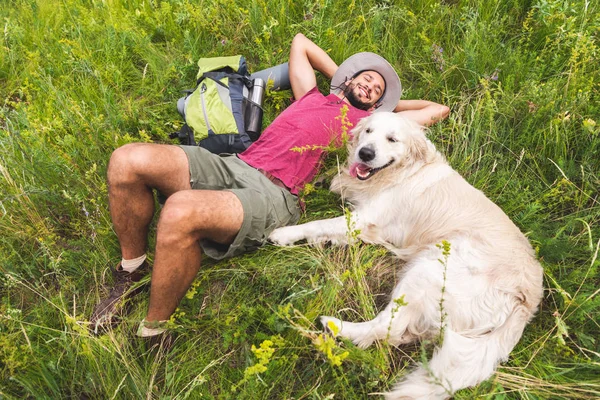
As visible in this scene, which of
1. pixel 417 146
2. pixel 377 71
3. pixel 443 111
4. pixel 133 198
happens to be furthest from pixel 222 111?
pixel 443 111

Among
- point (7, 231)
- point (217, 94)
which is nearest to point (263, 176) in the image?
point (217, 94)

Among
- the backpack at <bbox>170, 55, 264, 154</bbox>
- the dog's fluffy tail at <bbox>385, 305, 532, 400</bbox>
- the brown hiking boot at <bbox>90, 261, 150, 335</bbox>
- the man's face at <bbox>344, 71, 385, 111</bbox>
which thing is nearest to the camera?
the dog's fluffy tail at <bbox>385, 305, 532, 400</bbox>

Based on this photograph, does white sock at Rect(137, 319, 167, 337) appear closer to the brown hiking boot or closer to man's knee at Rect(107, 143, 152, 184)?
the brown hiking boot

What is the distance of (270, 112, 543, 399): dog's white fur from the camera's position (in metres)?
2.12

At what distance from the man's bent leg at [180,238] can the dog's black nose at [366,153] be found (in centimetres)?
106

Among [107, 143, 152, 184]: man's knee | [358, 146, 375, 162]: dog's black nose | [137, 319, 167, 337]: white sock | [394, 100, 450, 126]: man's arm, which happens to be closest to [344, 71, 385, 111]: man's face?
[394, 100, 450, 126]: man's arm

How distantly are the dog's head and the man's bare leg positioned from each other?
128 centimetres

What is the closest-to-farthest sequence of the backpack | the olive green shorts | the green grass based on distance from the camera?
the green grass → the olive green shorts → the backpack

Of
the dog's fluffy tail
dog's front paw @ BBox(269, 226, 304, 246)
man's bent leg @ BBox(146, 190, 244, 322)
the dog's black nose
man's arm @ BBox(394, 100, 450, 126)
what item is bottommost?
the dog's fluffy tail

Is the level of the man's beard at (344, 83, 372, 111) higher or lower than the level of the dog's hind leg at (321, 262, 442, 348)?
higher

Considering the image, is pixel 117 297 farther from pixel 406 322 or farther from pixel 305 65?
pixel 305 65

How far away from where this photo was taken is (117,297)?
101 inches

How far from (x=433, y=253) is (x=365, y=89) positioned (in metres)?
1.72

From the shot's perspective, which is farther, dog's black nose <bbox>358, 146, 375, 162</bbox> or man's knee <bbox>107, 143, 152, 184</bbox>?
dog's black nose <bbox>358, 146, 375, 162</bbox>
